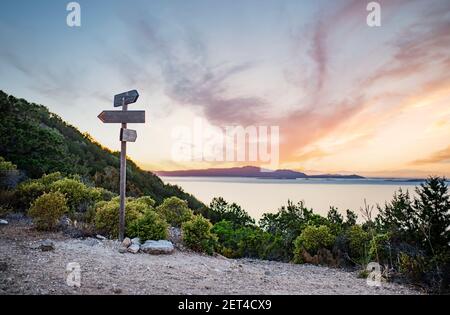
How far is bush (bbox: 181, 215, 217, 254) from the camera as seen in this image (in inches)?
298

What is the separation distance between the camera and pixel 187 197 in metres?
18.2

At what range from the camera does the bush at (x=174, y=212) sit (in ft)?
30.3

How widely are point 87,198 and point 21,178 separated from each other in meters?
2.90

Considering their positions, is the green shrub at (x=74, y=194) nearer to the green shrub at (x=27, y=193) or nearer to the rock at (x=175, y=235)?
the green shrub at (x=27, y=193)

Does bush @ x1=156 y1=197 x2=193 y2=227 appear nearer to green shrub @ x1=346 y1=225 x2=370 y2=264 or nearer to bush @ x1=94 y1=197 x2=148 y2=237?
bush @ x1=94 y1=197 x2=148 y2=237

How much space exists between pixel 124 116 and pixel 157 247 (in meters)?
3.03

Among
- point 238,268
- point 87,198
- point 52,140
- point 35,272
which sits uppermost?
point 52,140

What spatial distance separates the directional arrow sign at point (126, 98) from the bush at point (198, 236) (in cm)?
311

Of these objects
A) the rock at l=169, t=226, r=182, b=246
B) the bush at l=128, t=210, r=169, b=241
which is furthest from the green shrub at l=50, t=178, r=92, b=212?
the rock at l=169, t=226, r=182, b=246

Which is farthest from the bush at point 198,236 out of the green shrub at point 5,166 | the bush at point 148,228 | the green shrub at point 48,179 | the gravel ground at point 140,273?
the green shrub at point 5,166

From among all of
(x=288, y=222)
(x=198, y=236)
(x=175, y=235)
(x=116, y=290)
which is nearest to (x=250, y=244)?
(x=288, y=222)
